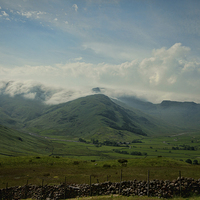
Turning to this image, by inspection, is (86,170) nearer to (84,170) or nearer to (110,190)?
(84,170)

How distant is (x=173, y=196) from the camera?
3094 cm

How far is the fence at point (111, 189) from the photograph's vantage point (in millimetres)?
31469

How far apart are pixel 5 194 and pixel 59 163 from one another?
113 ft

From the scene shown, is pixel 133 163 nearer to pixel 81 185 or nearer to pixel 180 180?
pixel 81 185

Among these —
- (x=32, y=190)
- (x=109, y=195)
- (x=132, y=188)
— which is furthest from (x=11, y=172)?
(x=132, y=188)

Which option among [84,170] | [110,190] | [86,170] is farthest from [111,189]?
[84,170]

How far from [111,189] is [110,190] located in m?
0.30

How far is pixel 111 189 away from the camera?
38281mm

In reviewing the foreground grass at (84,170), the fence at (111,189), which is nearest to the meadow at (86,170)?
the foreground grass at (84,170)

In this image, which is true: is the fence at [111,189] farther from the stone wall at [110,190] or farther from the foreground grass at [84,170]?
the foreground grass at [84,170]

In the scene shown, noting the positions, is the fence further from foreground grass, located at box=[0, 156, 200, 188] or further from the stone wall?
foreground grass, located at box=[0, 156, 200, 188]

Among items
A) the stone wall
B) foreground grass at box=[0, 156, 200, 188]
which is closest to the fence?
the stone wall

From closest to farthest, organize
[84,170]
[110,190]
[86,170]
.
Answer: [110,190] < [86,170] < [84,170]

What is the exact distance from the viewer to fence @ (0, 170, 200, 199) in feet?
103
